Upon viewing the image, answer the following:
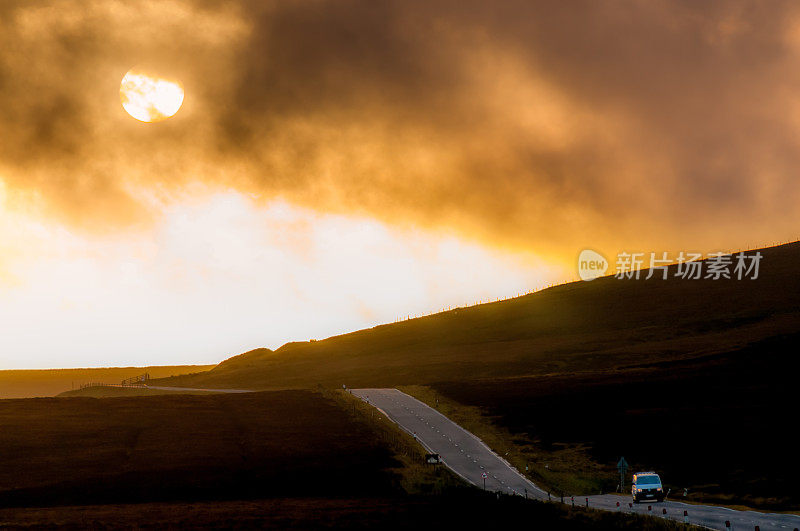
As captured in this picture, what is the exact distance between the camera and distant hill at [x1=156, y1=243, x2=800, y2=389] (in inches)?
5290

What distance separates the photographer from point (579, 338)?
159250 mm

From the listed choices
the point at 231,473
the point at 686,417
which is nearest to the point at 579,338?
the point at 686,417

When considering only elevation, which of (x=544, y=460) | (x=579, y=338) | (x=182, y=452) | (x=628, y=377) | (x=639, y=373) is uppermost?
(x=579, y=338)

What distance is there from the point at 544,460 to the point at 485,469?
255 inches

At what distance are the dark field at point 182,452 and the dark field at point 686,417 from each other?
1832 centimetres

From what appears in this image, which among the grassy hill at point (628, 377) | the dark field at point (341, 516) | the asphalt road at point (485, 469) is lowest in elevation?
the dark field at point (341, 516)

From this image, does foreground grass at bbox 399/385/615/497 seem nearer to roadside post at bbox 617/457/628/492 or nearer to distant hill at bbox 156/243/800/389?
roadside post at bbox 617/457/628/492

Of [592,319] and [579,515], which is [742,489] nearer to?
[579,515]

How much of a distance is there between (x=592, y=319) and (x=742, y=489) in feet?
405

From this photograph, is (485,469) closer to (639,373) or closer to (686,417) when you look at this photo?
(686,417)

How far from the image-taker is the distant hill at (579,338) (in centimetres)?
13438

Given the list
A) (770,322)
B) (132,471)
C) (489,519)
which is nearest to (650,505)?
(489,519)

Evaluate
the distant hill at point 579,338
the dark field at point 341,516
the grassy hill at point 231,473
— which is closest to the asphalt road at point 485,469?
the grassy hill at point 231,473

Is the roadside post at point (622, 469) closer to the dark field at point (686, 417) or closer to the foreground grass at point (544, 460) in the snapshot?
the dark field at point (686, 417)
